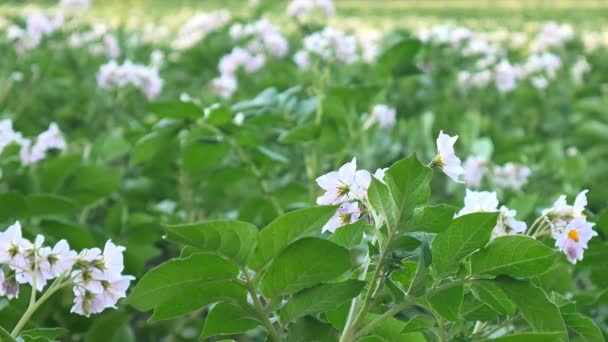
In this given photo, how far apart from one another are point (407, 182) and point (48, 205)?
769 mm

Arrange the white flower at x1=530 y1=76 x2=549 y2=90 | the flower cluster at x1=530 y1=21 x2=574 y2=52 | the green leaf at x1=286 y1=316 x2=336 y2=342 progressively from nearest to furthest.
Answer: the green leaf at x1=286 y1=316 x2=336 y2=342 < the white flower at x1=530 y1=76 x2=549 y2=90 < the flower cluster at x1=530 y1=21 x2=574 y2=52

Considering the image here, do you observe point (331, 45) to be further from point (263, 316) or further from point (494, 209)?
point (263, 316)

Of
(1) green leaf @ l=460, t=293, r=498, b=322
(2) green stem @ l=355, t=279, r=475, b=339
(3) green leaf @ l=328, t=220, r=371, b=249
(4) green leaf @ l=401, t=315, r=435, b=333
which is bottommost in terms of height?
(1) green leaf @ l=460, t=293, r=498, b=322

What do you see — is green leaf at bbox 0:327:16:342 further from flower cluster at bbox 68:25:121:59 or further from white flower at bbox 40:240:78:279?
flower cluster at bbox 68:25:121:59

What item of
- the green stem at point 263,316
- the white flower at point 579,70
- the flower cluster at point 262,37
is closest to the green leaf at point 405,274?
the green stem at point 263,316

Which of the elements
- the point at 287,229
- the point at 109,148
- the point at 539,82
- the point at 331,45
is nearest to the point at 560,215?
the point at 287,229

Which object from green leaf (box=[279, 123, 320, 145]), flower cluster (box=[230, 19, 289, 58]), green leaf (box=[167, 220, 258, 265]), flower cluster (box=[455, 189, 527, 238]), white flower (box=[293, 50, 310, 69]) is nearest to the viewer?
green leaf (box=[167, 220, 258, 265])

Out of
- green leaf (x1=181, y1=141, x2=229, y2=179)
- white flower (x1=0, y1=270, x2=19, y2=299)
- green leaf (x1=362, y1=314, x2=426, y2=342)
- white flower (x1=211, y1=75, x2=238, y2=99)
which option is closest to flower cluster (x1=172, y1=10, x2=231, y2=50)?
white flower (x1=211, y1=75, x2=238, y2=99)

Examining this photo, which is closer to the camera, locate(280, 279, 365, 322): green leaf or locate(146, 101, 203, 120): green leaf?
locate(280, 279, 365, 322): green leaf

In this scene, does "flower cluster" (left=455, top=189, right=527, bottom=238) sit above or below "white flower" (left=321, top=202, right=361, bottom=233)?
below

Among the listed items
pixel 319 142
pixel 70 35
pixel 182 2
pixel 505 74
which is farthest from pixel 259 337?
pixel 182 2

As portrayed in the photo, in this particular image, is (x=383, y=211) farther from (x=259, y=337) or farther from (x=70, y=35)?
(x=70, y=35)

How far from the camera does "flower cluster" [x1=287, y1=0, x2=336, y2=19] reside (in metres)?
2.72

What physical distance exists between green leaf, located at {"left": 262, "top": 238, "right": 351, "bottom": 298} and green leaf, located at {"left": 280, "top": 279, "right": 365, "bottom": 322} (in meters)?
0.01
